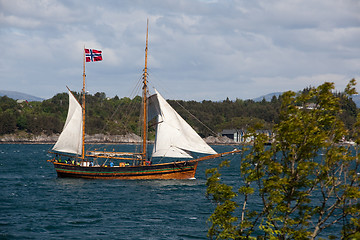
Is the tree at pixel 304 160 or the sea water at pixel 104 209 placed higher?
the tree at pixel 304 160

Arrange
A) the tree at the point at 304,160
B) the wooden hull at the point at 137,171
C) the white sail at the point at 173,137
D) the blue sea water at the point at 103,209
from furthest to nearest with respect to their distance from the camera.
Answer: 1. the wooden hull at the point at 137,171
2. the white sail at the point at 173,137
3. the blue sea water at the point at 103,209
4. the tree at the point at 304,160

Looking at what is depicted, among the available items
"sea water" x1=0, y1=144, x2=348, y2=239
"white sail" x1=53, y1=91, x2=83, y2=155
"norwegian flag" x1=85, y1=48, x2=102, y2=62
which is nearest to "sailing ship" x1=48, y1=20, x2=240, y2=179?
"white sail" x1=53, y1=91, x2=83, y2=155

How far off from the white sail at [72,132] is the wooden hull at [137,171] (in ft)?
7.17

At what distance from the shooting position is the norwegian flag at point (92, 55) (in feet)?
188

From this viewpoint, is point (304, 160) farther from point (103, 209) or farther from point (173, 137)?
point (173, 137)

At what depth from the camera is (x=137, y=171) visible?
5419 centimetres

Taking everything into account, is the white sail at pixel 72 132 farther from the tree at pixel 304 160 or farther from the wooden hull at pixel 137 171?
the tree at pixel 304 160

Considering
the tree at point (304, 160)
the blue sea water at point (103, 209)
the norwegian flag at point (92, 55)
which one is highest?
the norwegian flag at point (92, 55)

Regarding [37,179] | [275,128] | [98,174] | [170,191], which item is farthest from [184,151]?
[275,128]

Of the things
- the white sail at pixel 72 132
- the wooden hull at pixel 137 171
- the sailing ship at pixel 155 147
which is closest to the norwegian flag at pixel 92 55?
the white sail at pixel 72 132

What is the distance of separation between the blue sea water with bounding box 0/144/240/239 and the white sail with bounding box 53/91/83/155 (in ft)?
14.5

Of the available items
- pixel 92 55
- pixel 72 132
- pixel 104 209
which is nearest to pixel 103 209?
pixel 104 209

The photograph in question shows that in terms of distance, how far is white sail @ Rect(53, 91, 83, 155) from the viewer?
56594mm

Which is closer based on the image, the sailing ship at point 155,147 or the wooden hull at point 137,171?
the sailing ship at point 155,147
